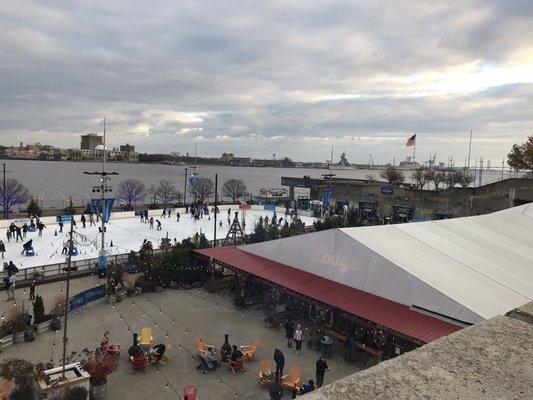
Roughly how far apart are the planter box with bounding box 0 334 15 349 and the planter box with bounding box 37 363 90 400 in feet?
14.2

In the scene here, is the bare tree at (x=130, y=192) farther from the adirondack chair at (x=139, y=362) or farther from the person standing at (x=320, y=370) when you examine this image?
the person standing at (x=320, y=370)

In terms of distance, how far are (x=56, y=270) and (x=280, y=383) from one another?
1591cm

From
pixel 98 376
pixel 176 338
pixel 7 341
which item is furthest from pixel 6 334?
pixel 176 338

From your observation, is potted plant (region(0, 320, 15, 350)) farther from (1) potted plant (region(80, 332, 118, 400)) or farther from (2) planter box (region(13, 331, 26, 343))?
(1) potted plant (region(80, 332, 118, 400))

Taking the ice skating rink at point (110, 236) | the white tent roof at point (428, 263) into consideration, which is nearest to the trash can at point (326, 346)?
the white tent roof at point (428, 263)

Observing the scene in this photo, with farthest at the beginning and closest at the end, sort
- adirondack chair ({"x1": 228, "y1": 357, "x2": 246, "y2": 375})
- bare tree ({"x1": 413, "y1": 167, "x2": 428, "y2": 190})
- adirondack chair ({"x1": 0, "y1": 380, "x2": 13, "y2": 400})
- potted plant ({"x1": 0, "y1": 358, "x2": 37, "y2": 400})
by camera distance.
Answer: bare tree ({"x1": 413, "y1": 167, "x2": 428, "y2": 190}), adirondack chair ({"x1": 228, "y1": 357, "x2": 246, "y2": 375}), adirondack chair ({"x1": 0, "y1": 380, "x2": 13, "y2": 400}), potted plant ({"x1": 0, "y1": 358, "x2": 37, "y2": 400})

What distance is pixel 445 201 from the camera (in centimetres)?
4475

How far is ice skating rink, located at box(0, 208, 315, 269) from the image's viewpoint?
25839mm

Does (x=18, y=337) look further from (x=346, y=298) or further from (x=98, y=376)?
(x=346, y=298)

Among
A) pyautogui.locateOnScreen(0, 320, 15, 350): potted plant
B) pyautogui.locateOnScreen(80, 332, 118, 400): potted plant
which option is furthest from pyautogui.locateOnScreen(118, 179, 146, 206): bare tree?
pyautogui.locateOnScreen(80, 332, 118, 400): potted plant

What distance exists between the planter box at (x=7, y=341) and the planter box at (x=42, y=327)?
96 cm

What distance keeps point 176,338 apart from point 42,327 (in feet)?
16.4

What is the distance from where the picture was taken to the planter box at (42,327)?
1522cm

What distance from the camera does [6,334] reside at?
14.2 m
